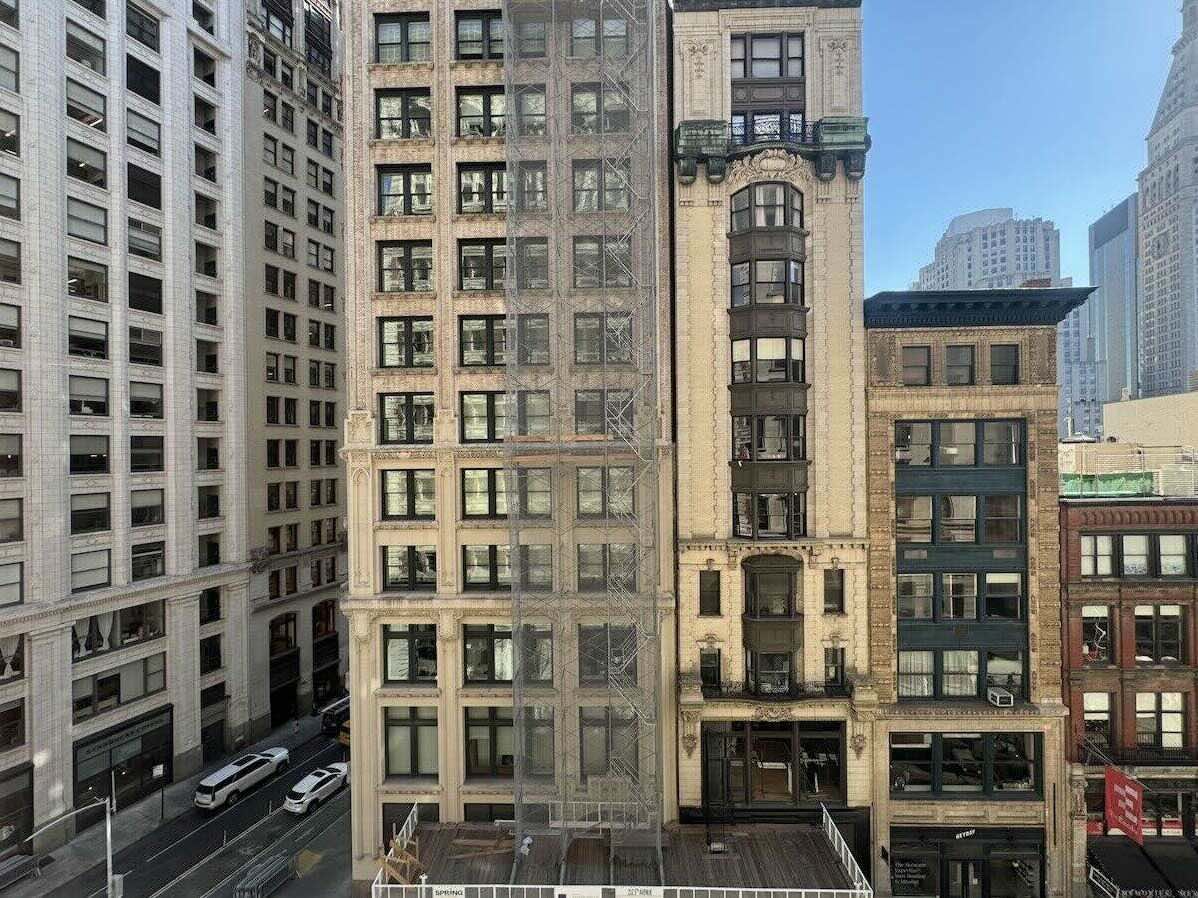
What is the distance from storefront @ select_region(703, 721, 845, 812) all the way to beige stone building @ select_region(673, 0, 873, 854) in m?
0.06

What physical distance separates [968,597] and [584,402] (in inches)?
675

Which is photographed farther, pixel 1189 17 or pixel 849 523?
pixel 1189 17

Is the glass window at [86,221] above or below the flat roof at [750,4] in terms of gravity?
below

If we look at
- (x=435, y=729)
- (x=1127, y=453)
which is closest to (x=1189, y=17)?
(x=1127, y=453)

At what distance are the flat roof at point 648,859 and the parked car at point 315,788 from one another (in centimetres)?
1040

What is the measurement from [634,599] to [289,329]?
1235 inches

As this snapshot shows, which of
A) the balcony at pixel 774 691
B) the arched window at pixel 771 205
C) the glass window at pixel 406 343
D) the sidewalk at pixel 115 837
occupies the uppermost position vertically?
the arched window at pixel 771 205

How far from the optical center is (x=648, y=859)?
21828 millimetres

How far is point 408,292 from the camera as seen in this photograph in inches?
1006

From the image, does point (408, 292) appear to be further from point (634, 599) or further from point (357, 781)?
point (357, 781)

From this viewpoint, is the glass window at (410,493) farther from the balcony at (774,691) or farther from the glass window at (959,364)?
the glass window at (959,364)

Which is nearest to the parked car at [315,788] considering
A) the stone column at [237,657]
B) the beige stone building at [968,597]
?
the stone column at [237,657]

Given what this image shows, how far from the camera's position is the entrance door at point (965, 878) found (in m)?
24.4

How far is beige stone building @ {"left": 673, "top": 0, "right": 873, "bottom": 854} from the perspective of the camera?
80.1 ft
